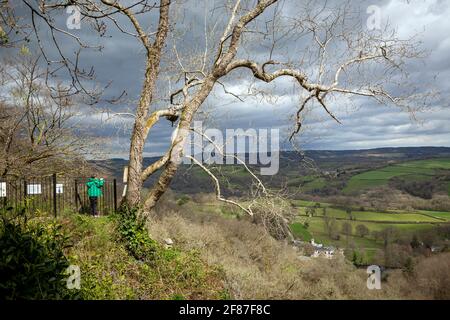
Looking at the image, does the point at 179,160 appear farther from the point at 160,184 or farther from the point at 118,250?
the point at 118,250

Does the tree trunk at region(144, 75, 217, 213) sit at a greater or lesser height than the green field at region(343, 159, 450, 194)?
greater

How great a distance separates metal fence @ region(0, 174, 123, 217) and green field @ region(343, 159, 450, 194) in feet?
180

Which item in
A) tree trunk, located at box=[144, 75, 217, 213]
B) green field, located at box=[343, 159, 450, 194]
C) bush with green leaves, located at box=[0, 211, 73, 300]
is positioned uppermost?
tree trunk, located at box=[144, 75, 217, 213]

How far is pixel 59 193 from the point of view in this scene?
1574cm

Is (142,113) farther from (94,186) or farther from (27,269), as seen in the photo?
(27,269)

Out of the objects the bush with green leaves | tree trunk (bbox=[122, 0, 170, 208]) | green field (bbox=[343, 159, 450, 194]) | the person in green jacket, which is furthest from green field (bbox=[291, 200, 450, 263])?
the bush with green leaves

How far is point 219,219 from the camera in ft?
99.1

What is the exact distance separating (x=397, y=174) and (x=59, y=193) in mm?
69776

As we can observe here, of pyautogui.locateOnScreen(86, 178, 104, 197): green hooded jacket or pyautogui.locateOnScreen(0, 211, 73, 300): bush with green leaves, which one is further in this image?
pyautogui.locateOnScreen(86, 178, 104, 197): green hooded jacket

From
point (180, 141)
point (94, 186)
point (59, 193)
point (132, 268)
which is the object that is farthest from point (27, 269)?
point (59, 193)

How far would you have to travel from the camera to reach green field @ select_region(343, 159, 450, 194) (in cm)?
6862

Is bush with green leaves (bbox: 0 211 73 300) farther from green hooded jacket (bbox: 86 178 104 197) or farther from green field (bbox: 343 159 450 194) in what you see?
green field (bbox: 343 159 450 194)

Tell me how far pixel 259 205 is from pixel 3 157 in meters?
10.0
